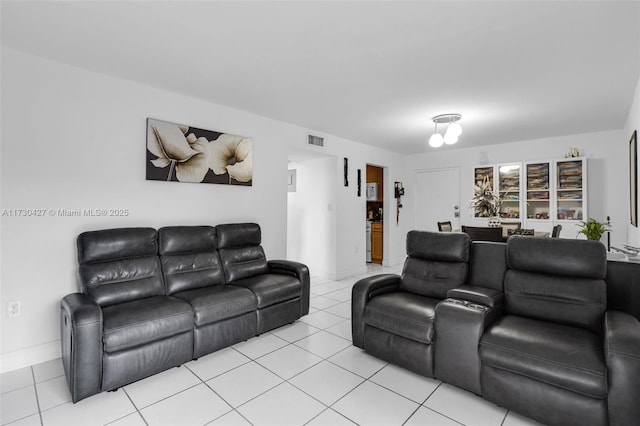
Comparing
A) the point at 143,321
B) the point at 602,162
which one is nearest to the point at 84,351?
the point at 143,321

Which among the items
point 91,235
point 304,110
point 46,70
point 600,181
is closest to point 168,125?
point 46,70

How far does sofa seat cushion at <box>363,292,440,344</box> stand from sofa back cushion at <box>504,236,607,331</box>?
26.7 inches

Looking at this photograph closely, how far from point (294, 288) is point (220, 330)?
0.94 metres

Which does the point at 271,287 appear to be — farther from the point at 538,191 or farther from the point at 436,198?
the point at 538,191

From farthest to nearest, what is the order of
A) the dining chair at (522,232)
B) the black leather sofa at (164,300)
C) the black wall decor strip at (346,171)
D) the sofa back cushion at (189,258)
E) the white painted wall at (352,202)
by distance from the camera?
the black wall decor strip at (346,171) → the white painted wall at (352,202) → the dining chair at (522,232) → the sofa back cushion at (189,258) → the black leather sofa at (164,300)

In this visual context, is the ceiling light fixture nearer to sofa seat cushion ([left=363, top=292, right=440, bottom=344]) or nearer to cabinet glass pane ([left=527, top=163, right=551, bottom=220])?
sofa seat cushion ([left=363, top=292, right=440, bottom=344])

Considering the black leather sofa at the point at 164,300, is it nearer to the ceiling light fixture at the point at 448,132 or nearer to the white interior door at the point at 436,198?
the ceiling light fixture at the point at 448,132

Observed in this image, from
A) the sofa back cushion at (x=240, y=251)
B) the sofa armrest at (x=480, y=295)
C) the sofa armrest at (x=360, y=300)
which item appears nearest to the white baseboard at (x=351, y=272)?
the sofa back cushion at (x=240, y=251)

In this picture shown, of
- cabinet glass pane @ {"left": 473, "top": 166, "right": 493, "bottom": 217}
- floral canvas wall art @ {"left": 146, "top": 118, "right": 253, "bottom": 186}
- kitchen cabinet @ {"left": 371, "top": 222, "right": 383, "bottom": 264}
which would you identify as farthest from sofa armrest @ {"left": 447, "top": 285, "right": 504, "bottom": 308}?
kitchen cabinet @ {"left": 371, "top": 222, "right": 383, "bottom": 264}

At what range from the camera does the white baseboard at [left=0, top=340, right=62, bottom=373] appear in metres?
2.50

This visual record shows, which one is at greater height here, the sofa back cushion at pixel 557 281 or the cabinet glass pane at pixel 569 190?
the cabinet glass pane at pixel 569 190

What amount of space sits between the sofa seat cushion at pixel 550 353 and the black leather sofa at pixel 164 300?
205cm

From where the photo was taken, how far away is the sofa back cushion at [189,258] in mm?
3021

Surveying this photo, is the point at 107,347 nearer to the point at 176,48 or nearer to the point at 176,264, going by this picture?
the point at 176,264
